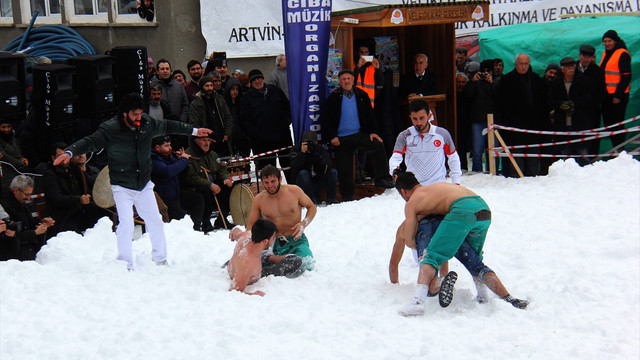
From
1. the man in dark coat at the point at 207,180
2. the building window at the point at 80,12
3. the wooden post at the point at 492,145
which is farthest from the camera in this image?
the building window at the point at 80,12

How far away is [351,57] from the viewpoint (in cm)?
1347

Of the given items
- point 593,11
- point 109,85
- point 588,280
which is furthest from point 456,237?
point 593,11

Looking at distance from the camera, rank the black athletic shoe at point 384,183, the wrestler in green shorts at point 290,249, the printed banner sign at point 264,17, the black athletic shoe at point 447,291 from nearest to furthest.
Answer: the black athletic shoe at point 447,291 → the wrestler in green shorts at point 290,249 → the black athletic shoe at point 384,183 → the printed banner sign at point 264,17

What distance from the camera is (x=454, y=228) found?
24.4 feet

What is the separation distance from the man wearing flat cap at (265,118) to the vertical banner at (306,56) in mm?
180

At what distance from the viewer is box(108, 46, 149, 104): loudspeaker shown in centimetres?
1125

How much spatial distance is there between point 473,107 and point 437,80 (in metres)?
0.74

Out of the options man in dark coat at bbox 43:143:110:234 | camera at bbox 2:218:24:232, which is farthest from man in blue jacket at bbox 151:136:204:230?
camera at bbox 2:218:24:232

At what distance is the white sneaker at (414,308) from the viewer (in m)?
7.29

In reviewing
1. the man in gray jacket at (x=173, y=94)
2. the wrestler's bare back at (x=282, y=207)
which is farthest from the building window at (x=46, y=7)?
the wrestler's bare back at (x=282, y=207)

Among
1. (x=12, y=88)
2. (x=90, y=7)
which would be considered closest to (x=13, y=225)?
(x=12, y=88)

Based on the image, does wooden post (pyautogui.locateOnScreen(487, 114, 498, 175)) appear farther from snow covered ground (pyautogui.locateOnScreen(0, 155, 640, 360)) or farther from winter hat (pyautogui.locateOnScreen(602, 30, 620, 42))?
snow covered ground (pyautogui.locateOnScreen(0, 155, 640, 360))

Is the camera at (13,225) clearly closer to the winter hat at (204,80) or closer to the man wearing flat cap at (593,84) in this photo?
the winter hat at (204,80)

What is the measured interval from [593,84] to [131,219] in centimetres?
826
